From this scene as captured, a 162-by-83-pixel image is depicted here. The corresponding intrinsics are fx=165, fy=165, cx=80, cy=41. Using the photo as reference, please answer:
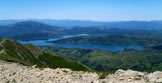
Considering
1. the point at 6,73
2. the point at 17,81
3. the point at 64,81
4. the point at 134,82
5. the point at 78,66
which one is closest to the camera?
the point at 134,82

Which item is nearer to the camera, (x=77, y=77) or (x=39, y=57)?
(x=77, y=77)

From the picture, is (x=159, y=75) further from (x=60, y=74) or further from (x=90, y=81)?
(x=60, y=74)

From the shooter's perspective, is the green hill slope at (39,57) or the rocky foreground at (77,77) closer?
the rocky foreground at (77,77)

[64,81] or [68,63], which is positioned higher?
[64,81]

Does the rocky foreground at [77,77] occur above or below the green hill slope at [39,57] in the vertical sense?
above

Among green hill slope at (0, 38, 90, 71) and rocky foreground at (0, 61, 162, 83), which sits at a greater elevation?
rocky foreground at (0, 61, 162, 83)

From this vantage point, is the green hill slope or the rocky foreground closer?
the rocky foreground

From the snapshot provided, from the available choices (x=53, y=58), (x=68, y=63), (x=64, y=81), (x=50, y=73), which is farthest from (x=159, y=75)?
(x=53, y=58)

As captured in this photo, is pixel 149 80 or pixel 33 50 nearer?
pixel 149 80

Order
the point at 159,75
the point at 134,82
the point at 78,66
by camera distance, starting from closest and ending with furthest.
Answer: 1. the point at 134,82
2. the point at 159,75
3. the point at 78,66

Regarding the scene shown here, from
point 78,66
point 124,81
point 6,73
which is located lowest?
point 78,66

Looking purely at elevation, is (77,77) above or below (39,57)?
above
